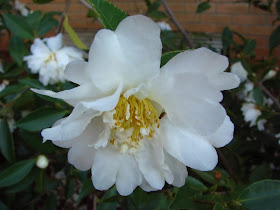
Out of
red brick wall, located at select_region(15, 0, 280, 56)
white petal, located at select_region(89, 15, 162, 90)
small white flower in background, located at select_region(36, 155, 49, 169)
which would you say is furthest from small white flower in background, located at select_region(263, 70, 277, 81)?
red brick wall, located at select_region(15, 0, 280, 56)

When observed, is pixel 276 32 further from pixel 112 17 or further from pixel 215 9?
pixel 215 9

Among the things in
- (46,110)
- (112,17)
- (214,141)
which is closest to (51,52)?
(46,110)

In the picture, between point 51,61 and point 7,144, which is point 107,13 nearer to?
point 51,61

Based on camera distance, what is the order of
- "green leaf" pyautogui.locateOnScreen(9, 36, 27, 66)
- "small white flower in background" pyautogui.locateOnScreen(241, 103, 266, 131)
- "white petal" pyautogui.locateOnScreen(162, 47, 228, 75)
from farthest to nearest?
"green leaf" pyautogui.locateOnScreen(9, 36, 27, 66) < "small white flower in background" pyautogui.locateOnScreen(241, 103, 266, 131) < "white petal" pyautogui.locateOnScreen(162, 47, 228, 75)

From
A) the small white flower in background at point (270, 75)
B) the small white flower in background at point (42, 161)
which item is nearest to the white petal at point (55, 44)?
the small white flower in background at point (42, 161)

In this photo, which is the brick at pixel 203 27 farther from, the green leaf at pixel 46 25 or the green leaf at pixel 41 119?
the green leaf at pixel 41 119

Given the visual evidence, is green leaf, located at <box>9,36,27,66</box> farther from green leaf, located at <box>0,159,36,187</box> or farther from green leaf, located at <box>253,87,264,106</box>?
green leaf, located at <box>253,87,264,106</box>

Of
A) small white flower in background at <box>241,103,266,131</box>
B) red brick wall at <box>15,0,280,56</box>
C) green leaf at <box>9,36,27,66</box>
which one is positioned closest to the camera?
small white flower in background at <box>241,103,266,131</box>
